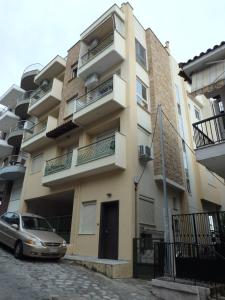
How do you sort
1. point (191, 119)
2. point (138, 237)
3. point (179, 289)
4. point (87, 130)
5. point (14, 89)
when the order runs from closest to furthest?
point (179, 289) → point (138, 237) → point (87, 130) → point (191, 119) → point (14, 89)

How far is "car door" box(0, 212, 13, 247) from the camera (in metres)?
11.8

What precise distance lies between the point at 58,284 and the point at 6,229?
5.39 meters

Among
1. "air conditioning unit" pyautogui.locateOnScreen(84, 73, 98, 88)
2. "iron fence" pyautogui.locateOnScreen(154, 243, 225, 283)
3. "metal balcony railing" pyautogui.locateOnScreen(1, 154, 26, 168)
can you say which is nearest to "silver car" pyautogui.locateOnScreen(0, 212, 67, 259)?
"iron fence" pyautogui.locateOnScreen(154, 243, 225, 283)

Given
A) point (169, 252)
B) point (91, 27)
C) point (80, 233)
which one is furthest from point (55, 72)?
point (169, 252)

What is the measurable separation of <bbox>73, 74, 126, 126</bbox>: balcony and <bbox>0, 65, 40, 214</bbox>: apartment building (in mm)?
8023

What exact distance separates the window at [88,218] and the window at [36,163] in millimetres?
6628

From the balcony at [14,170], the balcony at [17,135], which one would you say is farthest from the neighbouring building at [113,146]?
the balcony at [17,135]

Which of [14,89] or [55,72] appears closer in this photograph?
[55,72]

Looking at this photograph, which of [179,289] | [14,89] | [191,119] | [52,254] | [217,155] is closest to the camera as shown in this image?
[179,289]

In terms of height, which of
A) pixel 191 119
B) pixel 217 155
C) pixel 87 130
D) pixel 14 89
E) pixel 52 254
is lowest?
pixel 52 254

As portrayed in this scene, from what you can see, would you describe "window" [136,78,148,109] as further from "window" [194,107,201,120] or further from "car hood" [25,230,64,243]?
"car hood" [25,230,64,243]

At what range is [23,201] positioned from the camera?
1920cm

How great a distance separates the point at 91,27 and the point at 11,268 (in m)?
15.6

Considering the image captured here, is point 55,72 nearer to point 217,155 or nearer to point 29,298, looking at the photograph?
point 217,155
